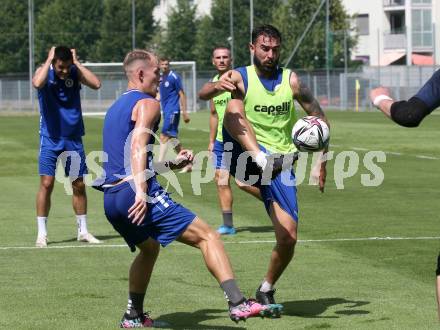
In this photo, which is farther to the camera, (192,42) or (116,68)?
(192,42)

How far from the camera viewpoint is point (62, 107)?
44.5 ft

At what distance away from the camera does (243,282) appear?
1065cm

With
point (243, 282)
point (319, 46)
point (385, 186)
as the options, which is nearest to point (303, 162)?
point (385, 186)

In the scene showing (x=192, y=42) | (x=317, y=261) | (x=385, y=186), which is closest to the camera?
(x=317, y=261)

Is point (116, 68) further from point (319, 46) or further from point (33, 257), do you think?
point (33, 257)

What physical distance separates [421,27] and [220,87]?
8235 cm

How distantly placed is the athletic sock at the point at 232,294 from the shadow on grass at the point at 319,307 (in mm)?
1052

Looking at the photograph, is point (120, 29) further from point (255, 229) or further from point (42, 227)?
point (42, 227)

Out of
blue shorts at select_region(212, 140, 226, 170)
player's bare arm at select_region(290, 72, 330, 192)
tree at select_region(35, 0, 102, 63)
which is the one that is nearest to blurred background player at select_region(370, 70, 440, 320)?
player's bare arm at select_region(290, 72, 330, 192)

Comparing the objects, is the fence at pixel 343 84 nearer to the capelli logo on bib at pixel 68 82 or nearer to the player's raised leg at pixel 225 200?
the player's raised leg at pixel 225 200

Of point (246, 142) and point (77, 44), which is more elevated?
point (77, 44)

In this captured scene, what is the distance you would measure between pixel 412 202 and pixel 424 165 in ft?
23.3

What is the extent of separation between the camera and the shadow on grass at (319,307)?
9.16 metres


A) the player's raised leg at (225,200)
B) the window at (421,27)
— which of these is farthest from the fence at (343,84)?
the player's raised leg at (225,200)
